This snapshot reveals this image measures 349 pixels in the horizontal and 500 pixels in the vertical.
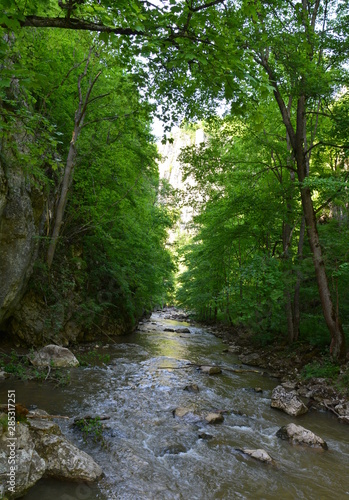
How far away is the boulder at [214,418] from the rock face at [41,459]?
2922 mm

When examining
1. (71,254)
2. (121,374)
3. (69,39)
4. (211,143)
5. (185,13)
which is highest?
(69,39)

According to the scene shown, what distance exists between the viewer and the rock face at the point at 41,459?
321 centimetres

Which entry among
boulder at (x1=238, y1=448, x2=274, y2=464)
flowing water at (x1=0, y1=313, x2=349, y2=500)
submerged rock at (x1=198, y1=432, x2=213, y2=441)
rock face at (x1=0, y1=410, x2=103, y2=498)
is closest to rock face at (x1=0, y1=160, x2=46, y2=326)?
Answer: flowing water at (x1=0, y1=313, x2=349, y2=500)

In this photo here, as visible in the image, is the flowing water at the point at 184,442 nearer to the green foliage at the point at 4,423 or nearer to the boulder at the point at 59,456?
the boulder at the point at 59,456

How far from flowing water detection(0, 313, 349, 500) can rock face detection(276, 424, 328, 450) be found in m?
0.15

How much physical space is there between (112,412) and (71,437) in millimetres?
1407

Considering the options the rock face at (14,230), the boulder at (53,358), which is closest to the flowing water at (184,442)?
the boulder at (53,358)

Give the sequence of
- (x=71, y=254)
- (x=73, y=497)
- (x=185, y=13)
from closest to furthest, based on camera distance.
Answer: (x=185, y=13), (x=73, y=497), (x=71, y=254)

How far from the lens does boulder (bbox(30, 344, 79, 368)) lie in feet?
27.3

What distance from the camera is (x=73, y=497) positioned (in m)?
3.52

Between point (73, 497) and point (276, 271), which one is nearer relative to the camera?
point (73, 497)

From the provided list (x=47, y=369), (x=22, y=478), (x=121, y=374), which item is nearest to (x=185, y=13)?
(x=22, y=478)

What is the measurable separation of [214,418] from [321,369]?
4.73 meters

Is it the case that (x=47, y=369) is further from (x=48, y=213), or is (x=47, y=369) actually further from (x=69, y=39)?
(x=69, y=39)
